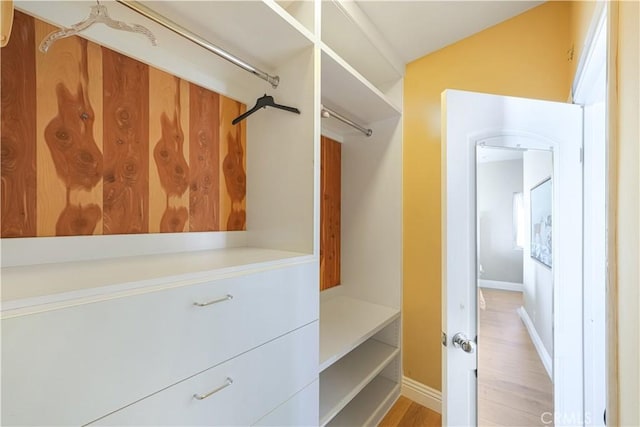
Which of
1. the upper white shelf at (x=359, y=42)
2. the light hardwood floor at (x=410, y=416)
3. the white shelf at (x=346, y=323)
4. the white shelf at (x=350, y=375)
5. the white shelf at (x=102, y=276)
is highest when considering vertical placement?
the upper white shelf at (x=359, y=42)

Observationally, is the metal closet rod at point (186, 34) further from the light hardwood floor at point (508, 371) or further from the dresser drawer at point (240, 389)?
the light hardwood floor at point (508, 371)

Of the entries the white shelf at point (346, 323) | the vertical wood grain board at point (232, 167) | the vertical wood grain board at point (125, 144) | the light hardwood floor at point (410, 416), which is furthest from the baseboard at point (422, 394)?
the vertical wood grain board at point (125, 144)

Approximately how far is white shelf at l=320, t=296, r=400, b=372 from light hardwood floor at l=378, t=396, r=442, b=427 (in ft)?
2.00

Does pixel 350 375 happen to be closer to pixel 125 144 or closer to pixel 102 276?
pixel 102 276

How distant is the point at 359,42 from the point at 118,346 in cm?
183

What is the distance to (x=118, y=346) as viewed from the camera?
58 cm

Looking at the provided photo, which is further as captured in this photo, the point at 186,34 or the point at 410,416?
the point at 410,416

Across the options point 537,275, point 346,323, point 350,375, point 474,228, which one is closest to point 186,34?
point 474,228

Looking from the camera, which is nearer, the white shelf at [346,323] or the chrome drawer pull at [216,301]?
the chrome drawer pull at [216,301]

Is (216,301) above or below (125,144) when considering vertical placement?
below

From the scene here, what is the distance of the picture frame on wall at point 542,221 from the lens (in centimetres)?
120

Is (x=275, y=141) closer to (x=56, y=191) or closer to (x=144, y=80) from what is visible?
(x=144, y=80)

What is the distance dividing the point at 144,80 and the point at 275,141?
56 cm

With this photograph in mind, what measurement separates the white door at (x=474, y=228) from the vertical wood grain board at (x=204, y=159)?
1.04 m
